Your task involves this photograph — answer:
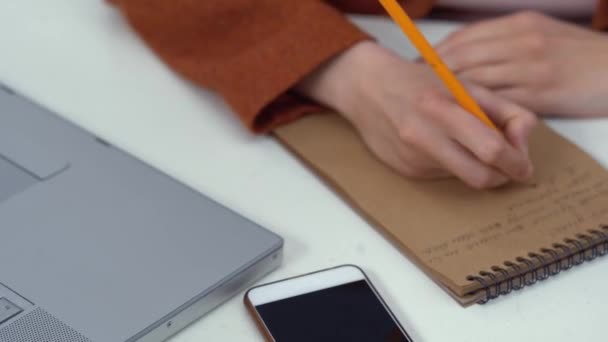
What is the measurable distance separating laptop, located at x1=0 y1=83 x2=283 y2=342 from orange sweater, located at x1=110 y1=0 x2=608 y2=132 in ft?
0.42

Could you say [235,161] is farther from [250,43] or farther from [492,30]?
[492,30]

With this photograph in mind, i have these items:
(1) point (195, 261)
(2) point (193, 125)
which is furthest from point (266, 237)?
(2) point (193, 125)

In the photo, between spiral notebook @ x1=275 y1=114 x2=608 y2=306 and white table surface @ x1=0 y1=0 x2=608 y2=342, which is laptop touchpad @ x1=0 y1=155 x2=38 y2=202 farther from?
spiral notebook @ x1=275 y1=114 x2=608 y2=306

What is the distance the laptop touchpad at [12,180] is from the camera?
1.72ft

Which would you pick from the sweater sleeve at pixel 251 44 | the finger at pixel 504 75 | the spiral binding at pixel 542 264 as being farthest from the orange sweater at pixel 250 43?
the spiral binding at pixel 542 264

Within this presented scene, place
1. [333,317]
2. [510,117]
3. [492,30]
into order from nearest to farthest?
[333,317], [510,117], [492,30]

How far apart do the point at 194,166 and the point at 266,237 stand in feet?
0.38

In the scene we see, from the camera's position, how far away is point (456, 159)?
571 mm

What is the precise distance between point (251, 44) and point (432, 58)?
0.17 m

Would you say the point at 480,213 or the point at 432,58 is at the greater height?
the point at 432,58

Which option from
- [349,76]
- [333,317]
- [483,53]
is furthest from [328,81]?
[333,317]

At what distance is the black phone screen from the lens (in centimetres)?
47

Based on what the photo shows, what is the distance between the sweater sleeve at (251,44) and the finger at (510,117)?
0.39ft

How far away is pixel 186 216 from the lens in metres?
0.52
